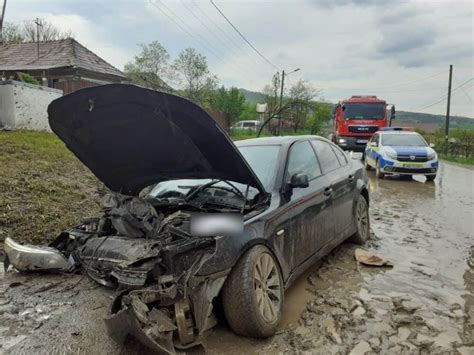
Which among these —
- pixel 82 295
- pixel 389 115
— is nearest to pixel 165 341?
pixel 82 295

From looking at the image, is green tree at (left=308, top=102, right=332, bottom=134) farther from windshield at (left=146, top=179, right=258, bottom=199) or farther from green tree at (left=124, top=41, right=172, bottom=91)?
windshield at (left=146, top=179, right=258, bottom=199)

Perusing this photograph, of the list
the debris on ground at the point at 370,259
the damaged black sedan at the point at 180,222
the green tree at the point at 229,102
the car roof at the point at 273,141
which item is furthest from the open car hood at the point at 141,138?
the green tree at the point at 229,102

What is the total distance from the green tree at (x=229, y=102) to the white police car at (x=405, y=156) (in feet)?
52.9

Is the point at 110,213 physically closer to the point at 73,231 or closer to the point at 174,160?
the point at 73,231

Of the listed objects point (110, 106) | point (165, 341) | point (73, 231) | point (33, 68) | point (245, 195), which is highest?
point (33, 68)

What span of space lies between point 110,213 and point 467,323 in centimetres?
330

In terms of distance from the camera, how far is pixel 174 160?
3748 mm

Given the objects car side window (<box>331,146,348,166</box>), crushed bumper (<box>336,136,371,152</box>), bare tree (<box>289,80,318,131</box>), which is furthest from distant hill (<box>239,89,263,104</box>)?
car side window (<box>331,146,348,166</box>)

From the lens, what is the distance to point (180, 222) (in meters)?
3.42

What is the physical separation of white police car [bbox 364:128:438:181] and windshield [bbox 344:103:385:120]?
6.65 m

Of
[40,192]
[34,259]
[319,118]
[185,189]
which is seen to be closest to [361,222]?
[185,189]

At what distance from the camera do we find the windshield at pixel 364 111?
20297mm

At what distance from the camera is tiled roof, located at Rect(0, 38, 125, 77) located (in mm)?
23164

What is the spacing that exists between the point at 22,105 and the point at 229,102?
55.8 ft
